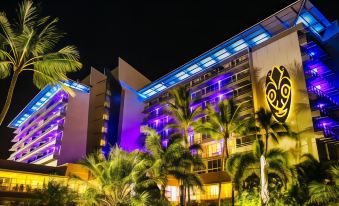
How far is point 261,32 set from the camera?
51.0m

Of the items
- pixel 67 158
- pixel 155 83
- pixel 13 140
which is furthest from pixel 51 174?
pixel 13 140

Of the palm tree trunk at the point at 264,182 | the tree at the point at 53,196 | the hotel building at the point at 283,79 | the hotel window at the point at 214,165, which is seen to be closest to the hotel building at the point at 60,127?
the hotel building at the point at 283,79

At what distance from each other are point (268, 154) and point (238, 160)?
3.07 m

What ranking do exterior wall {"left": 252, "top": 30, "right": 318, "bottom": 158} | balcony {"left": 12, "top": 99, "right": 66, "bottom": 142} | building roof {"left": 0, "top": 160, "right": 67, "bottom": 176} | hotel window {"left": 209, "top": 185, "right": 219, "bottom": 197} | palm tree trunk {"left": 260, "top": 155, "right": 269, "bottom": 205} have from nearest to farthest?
palm tree trunk {"left": 260, "top": 155, "right": 269, "bottom": 205}
exterior wall {"left": 252, "top": 30, "right": 318, "bottom": 158}
building roof {"left": 0, "top": 160, "right": 67, "bottom": 176}
hotel window {"left": 209, "top": 185, "right": 219, "bottom": 197}
balcony {"left": 12, "top": 99, "right": 66, "bottom": 142}

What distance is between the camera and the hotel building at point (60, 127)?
72.9 m

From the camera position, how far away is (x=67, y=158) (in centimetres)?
7244

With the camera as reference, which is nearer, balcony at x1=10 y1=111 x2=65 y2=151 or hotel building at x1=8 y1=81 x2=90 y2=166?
hotel building at x1=8 y1=81 x2=90 y2=166

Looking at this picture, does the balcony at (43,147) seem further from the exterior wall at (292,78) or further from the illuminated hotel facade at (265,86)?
the exterior wall at (292,78)

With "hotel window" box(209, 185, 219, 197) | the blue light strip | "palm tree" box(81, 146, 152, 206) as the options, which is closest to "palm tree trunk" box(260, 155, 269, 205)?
"palm tree" box(81, 146, 152, 206)

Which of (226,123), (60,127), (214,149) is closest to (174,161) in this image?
(226,123)

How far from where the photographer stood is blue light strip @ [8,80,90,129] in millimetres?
77787

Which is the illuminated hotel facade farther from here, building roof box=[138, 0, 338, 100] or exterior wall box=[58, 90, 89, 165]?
exterior wall box=[58, 90, 89, 165]

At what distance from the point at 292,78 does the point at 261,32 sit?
10.7 metres

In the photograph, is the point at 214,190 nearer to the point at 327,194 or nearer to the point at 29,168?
the point at 327,194
